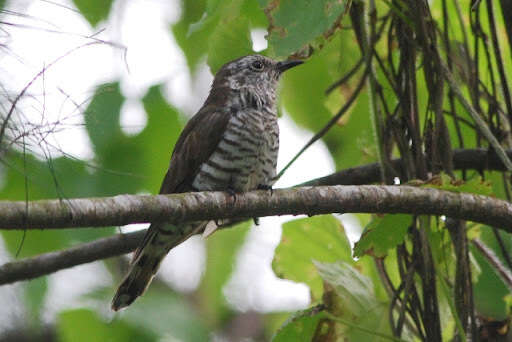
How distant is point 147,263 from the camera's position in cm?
384

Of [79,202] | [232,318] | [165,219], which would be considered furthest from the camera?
[232,318]

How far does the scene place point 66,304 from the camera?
16.3ft

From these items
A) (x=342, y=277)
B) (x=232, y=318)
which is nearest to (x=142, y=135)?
(x=342, y=277)

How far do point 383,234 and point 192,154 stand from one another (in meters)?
1.19

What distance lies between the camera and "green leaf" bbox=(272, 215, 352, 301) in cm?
343

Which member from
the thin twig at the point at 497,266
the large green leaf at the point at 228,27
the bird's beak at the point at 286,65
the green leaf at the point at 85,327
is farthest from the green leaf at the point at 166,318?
the thin twig at the point at 497,266

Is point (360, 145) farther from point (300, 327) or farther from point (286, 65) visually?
point (300, 327)

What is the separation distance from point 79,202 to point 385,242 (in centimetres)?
121

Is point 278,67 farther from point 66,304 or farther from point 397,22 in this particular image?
point 66,304

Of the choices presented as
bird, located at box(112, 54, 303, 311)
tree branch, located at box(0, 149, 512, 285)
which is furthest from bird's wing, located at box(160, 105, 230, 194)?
tree branch, located at box(0, 149, 512, 285)

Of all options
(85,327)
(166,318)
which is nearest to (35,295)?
(85,327)

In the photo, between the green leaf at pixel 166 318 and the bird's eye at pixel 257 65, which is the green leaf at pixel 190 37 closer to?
the bird's eye at pixel 257 65

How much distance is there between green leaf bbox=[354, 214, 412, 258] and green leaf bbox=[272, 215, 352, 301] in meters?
0.58

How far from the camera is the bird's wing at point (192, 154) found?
368 cm
